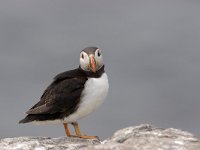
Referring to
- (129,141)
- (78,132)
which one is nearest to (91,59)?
(78,132)

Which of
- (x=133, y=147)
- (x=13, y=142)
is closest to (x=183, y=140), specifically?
(x=133, y=147)

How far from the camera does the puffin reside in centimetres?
1118

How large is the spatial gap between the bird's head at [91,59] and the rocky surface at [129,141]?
176 centimetres

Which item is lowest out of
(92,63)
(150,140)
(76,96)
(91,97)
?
(150,140)

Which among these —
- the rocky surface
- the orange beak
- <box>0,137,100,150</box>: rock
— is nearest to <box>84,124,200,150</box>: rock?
the rocky surface

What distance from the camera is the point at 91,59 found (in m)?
11.2

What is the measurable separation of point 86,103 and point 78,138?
841mm

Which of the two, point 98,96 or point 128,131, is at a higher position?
point 98,96

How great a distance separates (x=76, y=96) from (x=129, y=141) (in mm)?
3514

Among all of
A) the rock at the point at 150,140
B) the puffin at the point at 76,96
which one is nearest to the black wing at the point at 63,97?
the puffin at the point at 76,96

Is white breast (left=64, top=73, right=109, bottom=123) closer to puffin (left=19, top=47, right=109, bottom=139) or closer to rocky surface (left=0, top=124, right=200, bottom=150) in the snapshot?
puffin (left=19, top=47, right=109, bottom=139)

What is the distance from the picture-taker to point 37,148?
9305 millimetres

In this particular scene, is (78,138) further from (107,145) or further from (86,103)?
(107,145)

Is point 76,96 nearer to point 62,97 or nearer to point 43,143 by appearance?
point 62,97
